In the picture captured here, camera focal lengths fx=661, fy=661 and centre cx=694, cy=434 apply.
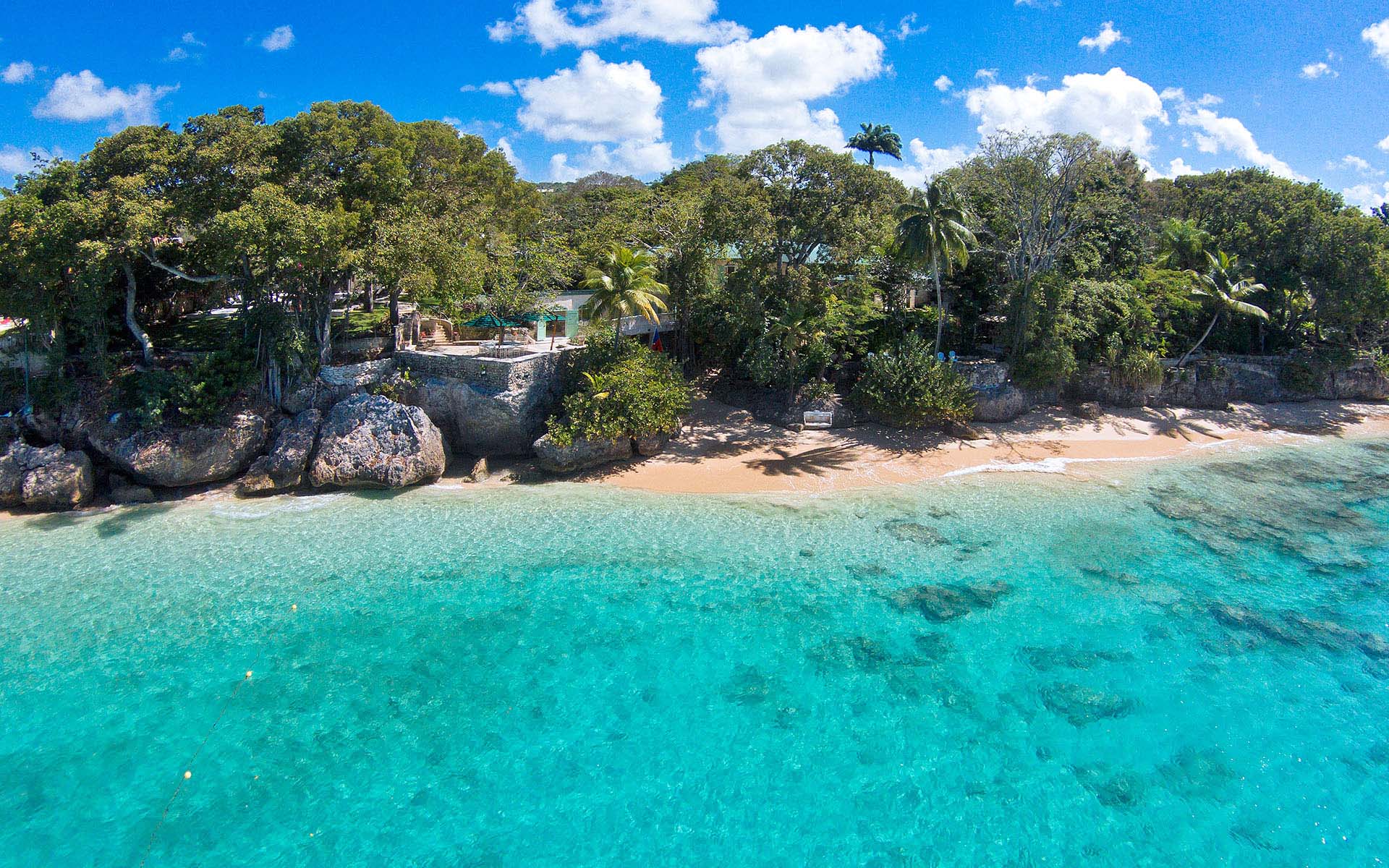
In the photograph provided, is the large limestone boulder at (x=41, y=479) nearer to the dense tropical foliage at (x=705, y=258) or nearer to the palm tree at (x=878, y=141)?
the dense tropical foliage at (x=705, y=258)

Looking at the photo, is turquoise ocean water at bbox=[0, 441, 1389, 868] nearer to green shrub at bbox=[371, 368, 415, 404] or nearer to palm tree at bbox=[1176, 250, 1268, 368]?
green shrub at bbox=[371, 368, 415, 404]

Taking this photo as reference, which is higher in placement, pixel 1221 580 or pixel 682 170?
pixel 682 170

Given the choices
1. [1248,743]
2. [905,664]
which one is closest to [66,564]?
[905,664]

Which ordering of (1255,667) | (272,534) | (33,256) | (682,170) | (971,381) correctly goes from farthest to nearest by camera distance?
(682,170) < (971,381) < (33,256) < (272,534) < (1255,667)

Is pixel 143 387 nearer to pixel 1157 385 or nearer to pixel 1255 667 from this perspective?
pixel 1255 667

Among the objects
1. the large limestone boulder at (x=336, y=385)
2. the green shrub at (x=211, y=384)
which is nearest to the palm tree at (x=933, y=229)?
the large limestone boulder at (x=336, y=385)

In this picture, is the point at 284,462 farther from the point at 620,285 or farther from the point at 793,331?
the point at 793,331

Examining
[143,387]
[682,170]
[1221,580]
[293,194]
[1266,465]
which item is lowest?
[1221,580]

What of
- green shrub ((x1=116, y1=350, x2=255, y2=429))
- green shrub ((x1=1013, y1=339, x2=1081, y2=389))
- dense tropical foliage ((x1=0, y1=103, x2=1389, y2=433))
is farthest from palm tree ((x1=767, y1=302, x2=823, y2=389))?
green shrub ((x1=116, y1=350, x2=255, y2=429))
